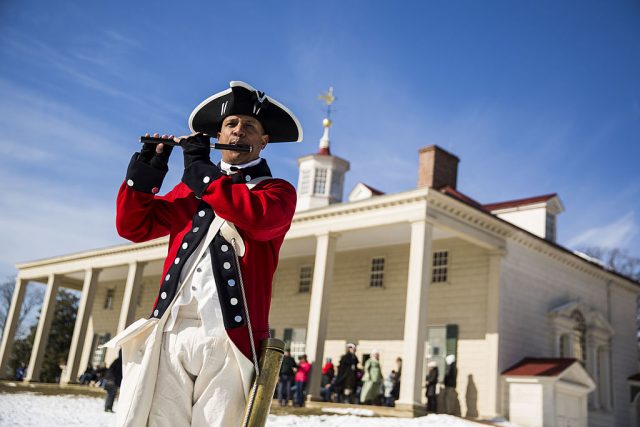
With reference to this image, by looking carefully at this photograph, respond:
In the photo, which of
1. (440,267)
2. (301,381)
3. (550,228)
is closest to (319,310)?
(301,381)

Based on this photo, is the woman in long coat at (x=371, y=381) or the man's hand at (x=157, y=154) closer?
the man's hand at (x=157, y=154)

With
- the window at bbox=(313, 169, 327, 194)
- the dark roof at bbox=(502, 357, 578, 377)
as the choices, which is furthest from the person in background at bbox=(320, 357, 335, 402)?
the window at bbox=(313, 169, 327, 194)

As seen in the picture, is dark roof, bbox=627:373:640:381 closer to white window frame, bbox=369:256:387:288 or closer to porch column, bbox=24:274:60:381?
white window frame, bbox=369:256:387:288

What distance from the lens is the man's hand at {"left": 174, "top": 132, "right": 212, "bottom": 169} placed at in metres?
2.91

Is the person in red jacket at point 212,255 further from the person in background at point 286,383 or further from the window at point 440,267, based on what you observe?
the window at point 440,267

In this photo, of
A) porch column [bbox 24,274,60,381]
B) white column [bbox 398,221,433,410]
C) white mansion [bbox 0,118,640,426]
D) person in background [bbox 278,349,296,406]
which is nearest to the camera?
white column [bbox 398,221,433,410]

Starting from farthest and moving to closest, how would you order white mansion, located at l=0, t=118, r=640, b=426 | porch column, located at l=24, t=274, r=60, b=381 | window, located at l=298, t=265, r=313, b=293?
porch column, located at l=24, t=274, r=60, b=381
window, located at l=298, t=265, r=313, b=293
white mansion, located at l=0, t=118, r=640, b=426

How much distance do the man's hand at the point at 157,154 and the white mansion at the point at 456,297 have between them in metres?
14.3

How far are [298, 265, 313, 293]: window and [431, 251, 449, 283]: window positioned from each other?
5.60 metres

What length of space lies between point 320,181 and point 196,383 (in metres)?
24.7

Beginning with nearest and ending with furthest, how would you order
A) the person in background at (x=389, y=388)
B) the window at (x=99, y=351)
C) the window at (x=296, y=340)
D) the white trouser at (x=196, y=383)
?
the white trouser at (x=196, y=383)
the person in background at (x=389, y=388)
the window at (x=296, y=340)
the window at (x=99, y=351)

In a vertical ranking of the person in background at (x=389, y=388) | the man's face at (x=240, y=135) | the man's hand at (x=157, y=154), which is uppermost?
the man's face at (x=240, y=135)

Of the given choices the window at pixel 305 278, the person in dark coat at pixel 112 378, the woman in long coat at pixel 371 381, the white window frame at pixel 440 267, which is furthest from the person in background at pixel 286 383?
the window at pixel 305 278

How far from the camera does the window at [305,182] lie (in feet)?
89.9
